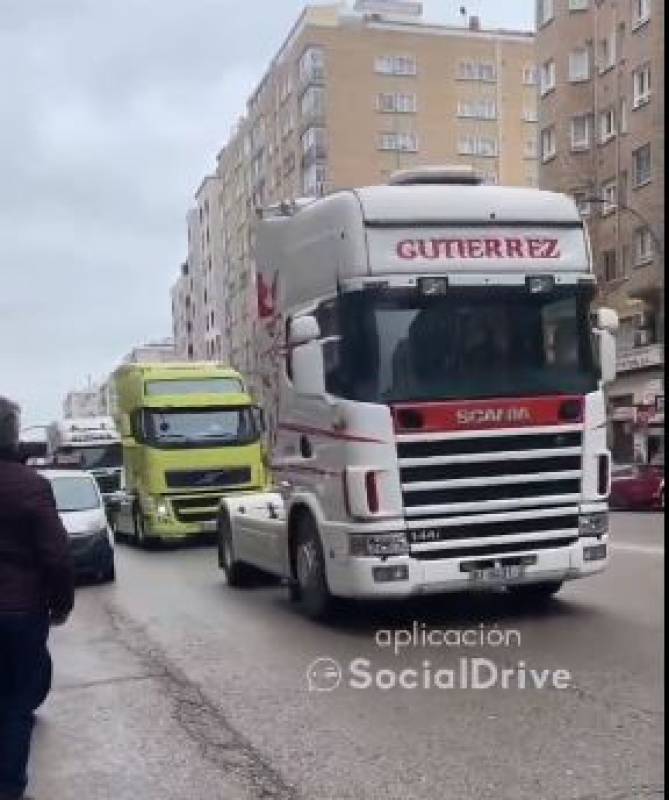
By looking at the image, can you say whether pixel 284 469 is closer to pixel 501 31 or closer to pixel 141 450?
pixel 141 450

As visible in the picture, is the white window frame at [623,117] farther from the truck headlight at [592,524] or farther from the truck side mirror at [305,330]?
the truck side mirror at [305,330]

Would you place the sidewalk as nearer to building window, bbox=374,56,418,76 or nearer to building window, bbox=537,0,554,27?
building window, bbox=537,0,554,27

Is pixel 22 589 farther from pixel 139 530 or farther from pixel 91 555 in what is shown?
pixel 139 530

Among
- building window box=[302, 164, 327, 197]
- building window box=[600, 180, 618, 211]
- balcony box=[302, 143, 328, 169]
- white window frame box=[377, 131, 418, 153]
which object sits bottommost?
building window box=[600, 180, 618, 211]

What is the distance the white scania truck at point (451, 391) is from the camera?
30.2ft

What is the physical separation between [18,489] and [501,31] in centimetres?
8237

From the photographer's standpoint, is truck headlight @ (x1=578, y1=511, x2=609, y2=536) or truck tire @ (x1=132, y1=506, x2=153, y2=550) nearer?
truck headlight @ (x1=578, y1=511, x2=609, y2=536)

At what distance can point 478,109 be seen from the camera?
79.6 m

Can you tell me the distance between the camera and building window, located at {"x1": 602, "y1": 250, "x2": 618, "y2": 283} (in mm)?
43438

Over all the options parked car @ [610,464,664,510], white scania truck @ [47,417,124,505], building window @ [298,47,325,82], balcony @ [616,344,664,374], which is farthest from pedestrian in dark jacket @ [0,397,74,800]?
building window @ [298,47,325,82]

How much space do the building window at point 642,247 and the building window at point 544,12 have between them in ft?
39.7

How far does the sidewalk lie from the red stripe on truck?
8.70 ft

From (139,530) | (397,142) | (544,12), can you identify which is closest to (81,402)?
(397,142)

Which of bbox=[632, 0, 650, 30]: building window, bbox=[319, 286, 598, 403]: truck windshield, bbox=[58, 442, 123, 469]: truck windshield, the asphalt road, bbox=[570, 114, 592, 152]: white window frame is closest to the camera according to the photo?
the asphalt road
